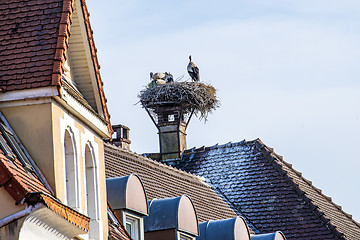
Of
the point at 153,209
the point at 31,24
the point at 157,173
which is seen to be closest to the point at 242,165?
the point at 157,173

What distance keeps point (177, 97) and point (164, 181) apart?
997 centimetres

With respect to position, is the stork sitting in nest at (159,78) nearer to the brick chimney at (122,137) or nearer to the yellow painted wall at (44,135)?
the brick chimney at (122,137)

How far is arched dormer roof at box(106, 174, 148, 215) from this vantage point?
12375 mm

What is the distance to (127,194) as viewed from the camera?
12.4 metres

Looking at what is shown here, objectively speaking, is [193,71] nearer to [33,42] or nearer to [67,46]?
[67,46]

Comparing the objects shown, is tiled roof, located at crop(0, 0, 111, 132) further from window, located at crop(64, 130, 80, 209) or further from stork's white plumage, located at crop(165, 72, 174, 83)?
stork's white plumage, located at crop(165, 72, 174, 83)

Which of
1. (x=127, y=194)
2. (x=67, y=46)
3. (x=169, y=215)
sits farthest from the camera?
(x=169, y=215)

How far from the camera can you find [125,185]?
12461mm

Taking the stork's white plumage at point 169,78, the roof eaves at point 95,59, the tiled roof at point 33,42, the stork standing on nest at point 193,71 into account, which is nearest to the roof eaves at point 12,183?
the tiled roof at point 33,42

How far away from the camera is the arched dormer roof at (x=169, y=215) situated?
527 inches

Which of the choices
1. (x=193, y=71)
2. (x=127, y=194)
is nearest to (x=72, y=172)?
(x=127, y=194)

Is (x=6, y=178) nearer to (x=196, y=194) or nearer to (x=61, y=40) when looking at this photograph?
(x=61, y=40)

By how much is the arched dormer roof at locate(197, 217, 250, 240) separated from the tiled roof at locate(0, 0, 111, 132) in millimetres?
5580

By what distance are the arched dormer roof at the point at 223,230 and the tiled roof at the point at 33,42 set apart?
5580 millimetres
